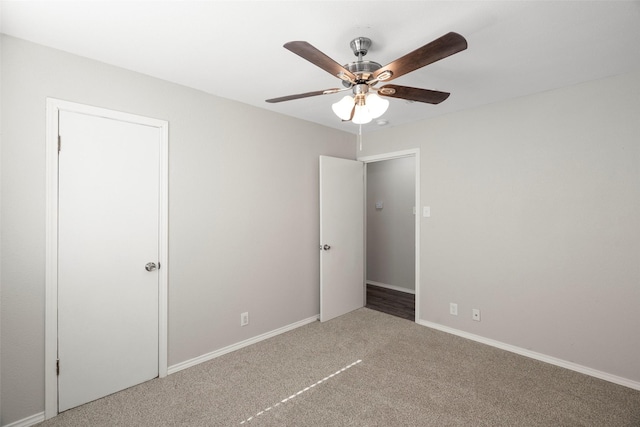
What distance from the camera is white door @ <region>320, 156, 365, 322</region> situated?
11.7ft

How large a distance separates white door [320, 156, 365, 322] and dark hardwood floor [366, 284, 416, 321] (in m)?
0.31

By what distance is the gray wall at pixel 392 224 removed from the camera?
189 inches

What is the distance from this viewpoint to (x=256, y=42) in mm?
1863

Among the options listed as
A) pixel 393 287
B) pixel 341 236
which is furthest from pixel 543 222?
pixel 393 287

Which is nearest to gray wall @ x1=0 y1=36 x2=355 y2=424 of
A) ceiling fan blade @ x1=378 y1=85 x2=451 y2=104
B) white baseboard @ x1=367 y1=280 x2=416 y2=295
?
ceiling fan blade @ x1=378 y1=85 x2=451 y2=104

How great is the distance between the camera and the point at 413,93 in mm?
1746

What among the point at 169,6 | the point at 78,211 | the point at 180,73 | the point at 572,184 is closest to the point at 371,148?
the point at 572,184

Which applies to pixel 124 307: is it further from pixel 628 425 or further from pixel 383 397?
pixel 628 425

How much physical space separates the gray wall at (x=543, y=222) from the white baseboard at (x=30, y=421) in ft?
11.1

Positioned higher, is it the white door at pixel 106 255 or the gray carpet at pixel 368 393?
the white door at pixel 106 255

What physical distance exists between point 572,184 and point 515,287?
3.39 ft

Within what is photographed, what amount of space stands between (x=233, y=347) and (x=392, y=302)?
7.82 feet

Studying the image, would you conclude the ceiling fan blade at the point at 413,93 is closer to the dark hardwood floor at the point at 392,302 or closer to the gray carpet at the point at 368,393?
the gray carpet at the point at 368,393

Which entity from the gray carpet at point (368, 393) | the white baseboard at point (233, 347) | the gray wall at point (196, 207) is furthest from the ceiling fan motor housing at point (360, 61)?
the white baseboard at point (233, 347)
